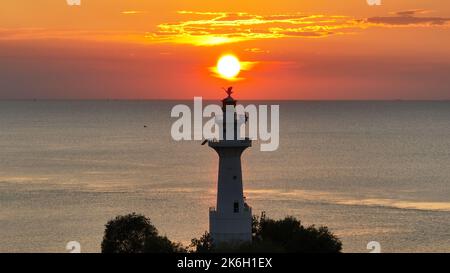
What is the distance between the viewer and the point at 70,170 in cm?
16238

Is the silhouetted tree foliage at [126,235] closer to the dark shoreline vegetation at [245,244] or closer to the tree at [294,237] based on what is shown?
the dark shoreline vegetation at [245,244]

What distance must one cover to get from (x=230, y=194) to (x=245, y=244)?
10.8 ft

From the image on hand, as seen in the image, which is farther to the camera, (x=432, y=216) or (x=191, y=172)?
(x=191, y=172)

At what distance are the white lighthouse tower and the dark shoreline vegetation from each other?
82 cm

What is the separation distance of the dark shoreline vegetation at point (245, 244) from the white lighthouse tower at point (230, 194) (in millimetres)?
818

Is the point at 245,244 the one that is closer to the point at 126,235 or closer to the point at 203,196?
the point at 126,235

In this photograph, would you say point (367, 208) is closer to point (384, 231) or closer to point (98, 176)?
point (384, 231)

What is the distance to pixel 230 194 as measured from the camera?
4869 cm

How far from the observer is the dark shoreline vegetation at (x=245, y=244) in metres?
48.2

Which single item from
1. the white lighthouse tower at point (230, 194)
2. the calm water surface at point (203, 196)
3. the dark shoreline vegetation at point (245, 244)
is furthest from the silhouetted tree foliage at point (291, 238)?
the calm water surface at point (203, 196)

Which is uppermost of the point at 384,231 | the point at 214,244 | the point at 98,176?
the point at 98,176

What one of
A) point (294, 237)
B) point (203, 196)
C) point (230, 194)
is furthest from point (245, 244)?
point (203, 196)
